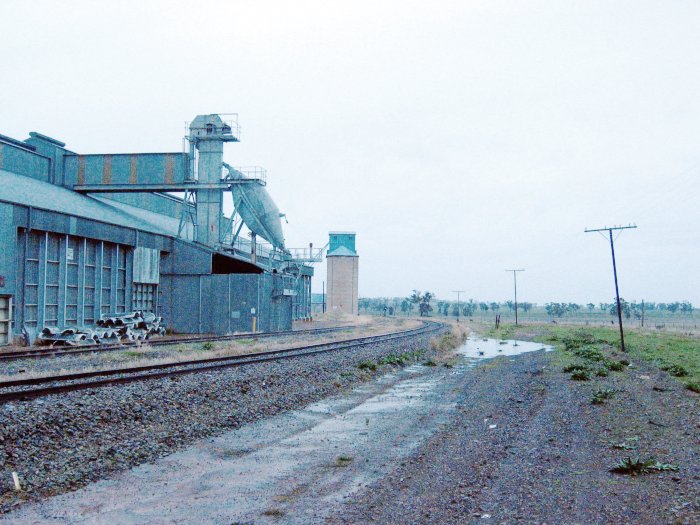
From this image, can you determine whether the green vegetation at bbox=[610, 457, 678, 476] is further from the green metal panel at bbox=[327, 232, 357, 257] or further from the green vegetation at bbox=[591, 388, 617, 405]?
the green metal panel at bbox=[327, 232, 357, 257]

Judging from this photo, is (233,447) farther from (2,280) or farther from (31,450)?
(2,280)

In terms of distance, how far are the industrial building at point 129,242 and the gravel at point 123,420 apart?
1407 centimetres

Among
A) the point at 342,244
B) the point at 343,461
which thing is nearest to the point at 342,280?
the point at 342,244

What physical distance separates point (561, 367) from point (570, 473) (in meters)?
15.1

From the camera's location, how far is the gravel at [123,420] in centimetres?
802

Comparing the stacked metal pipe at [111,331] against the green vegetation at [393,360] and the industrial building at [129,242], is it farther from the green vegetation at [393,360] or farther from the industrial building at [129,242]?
the green vegetation at [393,360]

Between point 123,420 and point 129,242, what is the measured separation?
2413 cm

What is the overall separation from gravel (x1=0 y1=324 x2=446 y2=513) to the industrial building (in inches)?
554

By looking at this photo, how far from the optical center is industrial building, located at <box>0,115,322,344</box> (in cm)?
2644

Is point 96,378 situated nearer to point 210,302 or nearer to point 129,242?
point 129,242

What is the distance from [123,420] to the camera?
10.6 m

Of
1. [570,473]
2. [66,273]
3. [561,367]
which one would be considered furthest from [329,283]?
[570,473]

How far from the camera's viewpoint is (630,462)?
26.4 feet

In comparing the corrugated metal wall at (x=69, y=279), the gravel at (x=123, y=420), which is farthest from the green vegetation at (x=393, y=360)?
the corrugated metal wall at (x=69, y=279)
